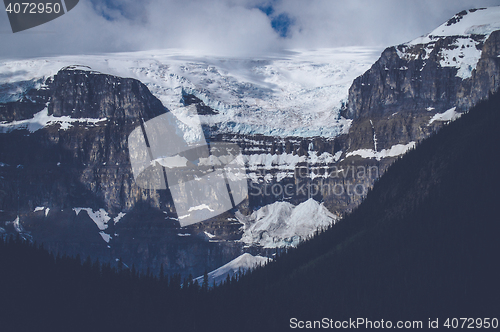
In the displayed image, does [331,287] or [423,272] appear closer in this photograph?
[423,272]

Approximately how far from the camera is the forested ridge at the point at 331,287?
16062cm

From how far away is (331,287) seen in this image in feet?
621

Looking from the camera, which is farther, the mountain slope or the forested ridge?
the mountain slope

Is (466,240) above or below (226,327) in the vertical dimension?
above

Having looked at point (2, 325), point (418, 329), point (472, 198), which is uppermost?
point (472, 198)

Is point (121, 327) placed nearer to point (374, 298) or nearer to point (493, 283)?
point (374, 298)

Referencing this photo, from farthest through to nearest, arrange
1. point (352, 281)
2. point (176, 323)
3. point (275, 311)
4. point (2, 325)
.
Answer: point (352, 281) → point (275, 311) → point (176, 323) → point (2, 325)

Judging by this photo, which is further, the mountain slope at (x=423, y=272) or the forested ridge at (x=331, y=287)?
the mountain slope at (x=423, y=272)

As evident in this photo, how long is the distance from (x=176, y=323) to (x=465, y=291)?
209ft

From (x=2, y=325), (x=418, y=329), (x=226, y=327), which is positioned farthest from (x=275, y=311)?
(x=2, y=325)

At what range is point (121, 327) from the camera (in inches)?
6216

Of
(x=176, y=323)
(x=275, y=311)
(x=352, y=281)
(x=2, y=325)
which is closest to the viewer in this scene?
(x=2, y=325)

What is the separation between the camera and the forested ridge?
161 metres

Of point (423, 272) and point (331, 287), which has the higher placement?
point (423, 272)
